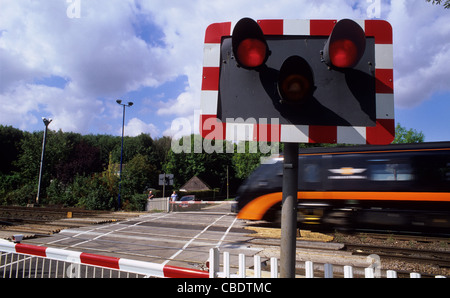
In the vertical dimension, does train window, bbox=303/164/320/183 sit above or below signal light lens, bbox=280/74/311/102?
below

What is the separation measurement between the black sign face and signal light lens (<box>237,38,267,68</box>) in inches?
2.5

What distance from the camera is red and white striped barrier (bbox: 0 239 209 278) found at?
7.28ft

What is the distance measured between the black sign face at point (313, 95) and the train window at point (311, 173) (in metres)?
9.04

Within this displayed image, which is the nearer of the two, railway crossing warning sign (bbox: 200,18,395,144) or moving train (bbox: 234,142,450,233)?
railway crossing warning sign (bbox: 200,18,395,144)

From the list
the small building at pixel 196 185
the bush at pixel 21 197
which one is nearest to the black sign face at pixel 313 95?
the bush at pixel 21 197

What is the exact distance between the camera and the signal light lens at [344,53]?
5.50ft

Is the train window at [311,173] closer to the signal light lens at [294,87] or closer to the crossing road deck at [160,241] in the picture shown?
the crossing road deck at [160,241]

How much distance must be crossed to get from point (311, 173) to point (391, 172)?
2.68 meters

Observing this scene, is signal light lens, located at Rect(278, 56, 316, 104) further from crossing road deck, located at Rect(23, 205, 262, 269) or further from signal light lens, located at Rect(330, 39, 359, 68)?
crossing road deck, located at Rect(23, 205, 262, 269)

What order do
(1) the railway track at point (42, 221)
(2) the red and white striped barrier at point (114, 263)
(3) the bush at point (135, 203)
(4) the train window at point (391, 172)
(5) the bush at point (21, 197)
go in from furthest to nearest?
(5) the bush at point (21, 197) < (3) the bush at point (135, 203) < (1) the railway track at point (42, 221) < (4) the train window at point (391, 172) < (2) the red and white striped barrier at point (114, 263)

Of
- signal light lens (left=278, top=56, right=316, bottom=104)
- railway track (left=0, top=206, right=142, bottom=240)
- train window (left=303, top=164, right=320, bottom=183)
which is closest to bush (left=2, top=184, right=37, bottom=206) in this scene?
railway track (left=0, top=206, right=142, bottom=240)

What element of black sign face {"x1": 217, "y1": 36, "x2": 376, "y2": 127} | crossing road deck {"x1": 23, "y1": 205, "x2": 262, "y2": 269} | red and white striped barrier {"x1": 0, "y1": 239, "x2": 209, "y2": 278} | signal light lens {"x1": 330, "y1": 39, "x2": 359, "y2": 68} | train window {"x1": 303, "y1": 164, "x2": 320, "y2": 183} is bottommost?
crossing road deck {"x1": 23, "y1": 205, "x2": 262, "y2": 269}

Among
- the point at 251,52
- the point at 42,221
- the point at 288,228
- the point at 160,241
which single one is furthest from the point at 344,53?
the point at 42,221

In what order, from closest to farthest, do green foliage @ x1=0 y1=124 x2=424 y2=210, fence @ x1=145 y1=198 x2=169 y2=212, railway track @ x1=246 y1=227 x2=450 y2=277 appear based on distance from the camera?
1. railway track @ x1=246 y1=227 x2=450 y2=277
2. fence @ x1=145 y1=198 x2=169 y2=212
3. green foliage @ x1=0 y1=124 x2=424 y2=210
